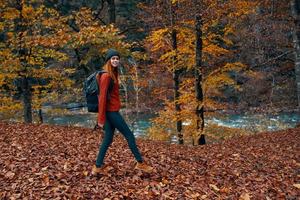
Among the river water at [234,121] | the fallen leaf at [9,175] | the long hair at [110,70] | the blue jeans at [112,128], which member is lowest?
the river water at [234,121]

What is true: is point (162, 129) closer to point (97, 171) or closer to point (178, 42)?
point (178, 42)

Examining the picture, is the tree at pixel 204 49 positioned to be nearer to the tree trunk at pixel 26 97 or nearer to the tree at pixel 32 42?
the tree at pixel 32 42

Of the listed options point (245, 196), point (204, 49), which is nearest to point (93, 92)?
point (245, 196)

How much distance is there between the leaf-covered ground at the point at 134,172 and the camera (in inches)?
277

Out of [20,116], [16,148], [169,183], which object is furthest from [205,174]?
[20,116]

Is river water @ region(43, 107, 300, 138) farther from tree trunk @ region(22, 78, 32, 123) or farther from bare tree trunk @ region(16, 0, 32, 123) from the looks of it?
bare tree trunk @ region(16, 0, 32, 123)

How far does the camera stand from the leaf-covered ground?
7023 millimetres

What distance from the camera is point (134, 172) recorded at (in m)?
8.11

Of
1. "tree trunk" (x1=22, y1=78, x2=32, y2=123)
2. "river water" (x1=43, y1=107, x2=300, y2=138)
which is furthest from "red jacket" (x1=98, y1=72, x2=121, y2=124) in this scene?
"river water" (x1=43, y1=107, x2=300, y2=138)

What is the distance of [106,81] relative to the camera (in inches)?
289

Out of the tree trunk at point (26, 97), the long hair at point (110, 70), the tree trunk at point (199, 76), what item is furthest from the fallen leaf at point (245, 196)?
the tree trunk at point (26, 97)

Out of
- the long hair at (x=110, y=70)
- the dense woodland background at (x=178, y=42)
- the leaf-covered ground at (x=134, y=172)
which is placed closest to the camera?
the leaf-covered ground at (x=134, y=172)

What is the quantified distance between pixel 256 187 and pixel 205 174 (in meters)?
1.19

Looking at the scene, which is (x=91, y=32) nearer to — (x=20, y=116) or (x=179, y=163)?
(x=179, y=163)
